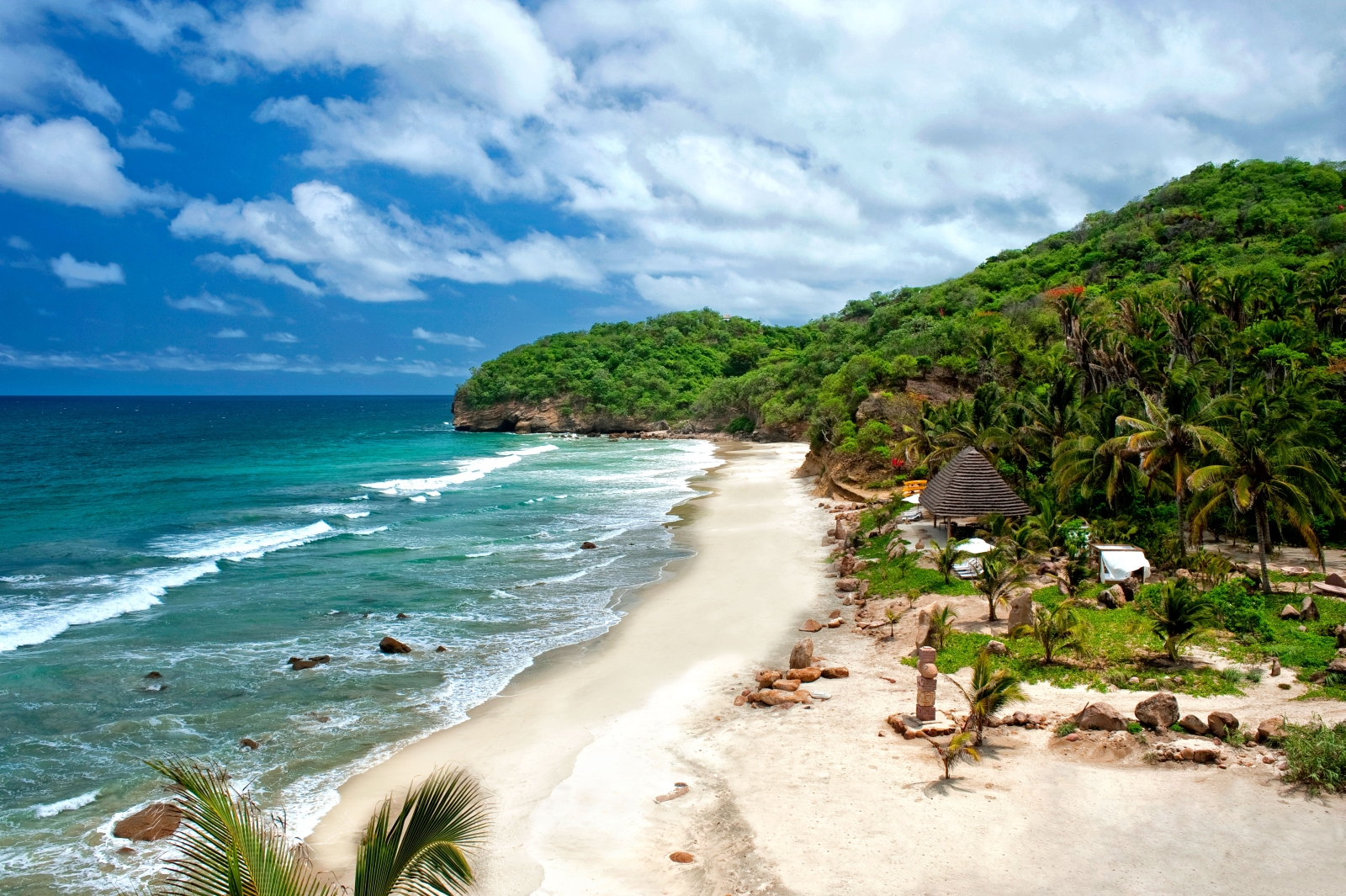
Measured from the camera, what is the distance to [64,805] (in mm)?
11297

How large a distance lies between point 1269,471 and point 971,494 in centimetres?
749

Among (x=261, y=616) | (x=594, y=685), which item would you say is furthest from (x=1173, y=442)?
(x=261, y=616)

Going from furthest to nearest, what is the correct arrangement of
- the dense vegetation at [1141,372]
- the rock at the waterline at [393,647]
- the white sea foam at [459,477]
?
the white sea foam at [459,477] < the dense vegetation at [1141,372] < the rock at the waterline at [393,647]

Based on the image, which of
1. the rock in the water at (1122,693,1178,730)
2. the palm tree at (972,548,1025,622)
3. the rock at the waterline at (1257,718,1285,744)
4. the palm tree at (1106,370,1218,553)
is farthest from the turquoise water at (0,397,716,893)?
the palm tree at (1106,370,1218,553)

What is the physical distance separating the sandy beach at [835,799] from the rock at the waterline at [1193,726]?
59 centimetres

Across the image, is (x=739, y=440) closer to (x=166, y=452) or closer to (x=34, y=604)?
(x=166, y=452)

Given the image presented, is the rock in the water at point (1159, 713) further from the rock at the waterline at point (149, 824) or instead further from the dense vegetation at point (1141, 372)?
the rock at the waterline at point (149, 824)

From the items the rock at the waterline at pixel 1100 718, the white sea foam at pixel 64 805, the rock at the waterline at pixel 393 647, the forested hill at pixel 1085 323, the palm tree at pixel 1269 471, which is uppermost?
the forested hill at pixel 1085 323

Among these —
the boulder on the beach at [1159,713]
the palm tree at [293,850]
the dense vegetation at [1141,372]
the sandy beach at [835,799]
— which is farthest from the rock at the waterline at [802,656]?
the palm tree at [293,850]

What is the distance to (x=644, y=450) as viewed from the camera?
68.1 metres

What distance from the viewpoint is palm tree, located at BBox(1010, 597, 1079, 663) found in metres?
13.6

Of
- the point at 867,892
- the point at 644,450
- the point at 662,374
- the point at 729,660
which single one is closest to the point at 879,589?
the point at 729,660

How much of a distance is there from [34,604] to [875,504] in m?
28.2

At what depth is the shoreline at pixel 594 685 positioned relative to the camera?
10.3m
